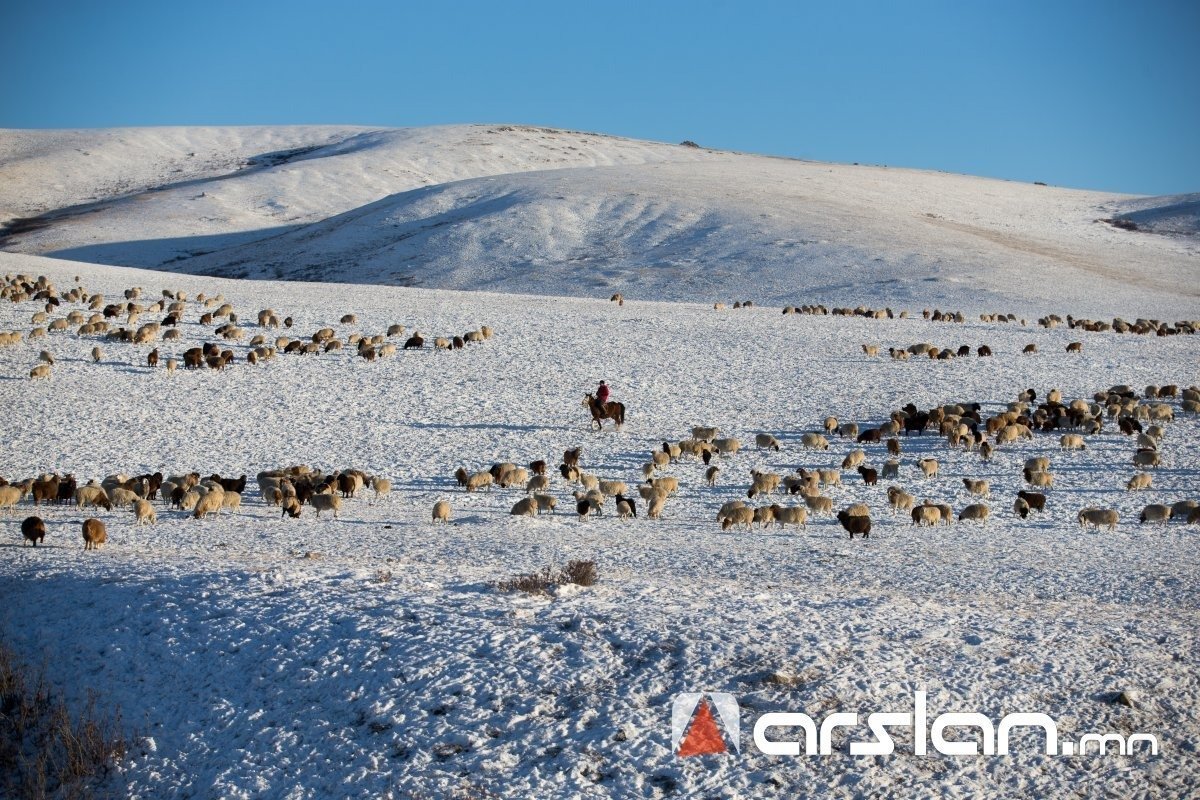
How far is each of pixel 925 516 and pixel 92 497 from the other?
13.3 meters

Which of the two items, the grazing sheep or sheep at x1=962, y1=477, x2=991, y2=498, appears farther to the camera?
sheep at x1=962, y1=477, x2=991, y2=498

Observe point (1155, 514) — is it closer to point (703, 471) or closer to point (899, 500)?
point (899, 500)

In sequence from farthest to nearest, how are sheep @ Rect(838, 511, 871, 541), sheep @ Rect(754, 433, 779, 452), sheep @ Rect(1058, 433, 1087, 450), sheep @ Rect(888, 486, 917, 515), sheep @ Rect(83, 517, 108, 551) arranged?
sheep @ Rect(754, 433, 779, 452) < sheep @ Rect(1058, 433, 1087, 450) < sheep @ Rect(888, 486, 917, 515) < sheep @ Rect(838, 511, 871, 541) < sheep @ Rect(83, 517, 108, 551)

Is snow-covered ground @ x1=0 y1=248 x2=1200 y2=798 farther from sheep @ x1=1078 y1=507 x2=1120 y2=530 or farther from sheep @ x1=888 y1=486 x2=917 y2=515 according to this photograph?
sheep @ x1=888 y1=486 x2=917 y2=515

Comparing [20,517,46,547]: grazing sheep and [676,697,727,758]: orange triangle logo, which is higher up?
[20,517,46,547]: grazing sheep

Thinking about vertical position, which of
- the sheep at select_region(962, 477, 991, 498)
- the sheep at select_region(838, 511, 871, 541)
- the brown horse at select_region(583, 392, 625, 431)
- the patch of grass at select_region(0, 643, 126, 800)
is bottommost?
the patch of grass at select_region(0, 643, 126, 800)

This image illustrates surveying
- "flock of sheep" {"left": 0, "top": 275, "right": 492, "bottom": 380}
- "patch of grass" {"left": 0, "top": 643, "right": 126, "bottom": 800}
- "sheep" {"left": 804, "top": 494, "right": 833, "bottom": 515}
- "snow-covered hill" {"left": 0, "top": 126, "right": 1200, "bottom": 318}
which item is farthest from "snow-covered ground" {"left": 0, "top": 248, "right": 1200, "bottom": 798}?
"snow-covered hill" {"left": 0, "top": 126, "right": 1200, "bottom": 318}

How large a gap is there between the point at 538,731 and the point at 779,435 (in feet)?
55.0

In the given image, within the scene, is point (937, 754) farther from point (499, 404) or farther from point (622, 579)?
point (499, 404)

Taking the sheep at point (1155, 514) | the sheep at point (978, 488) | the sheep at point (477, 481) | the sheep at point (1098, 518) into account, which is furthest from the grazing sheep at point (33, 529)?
the sheep at point (1155, 514)

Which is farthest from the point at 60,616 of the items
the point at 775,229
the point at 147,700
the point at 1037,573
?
the point at 775,229

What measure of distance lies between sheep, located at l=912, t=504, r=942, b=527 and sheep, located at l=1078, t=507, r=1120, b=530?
222cm

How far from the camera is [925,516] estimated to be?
18.2 m

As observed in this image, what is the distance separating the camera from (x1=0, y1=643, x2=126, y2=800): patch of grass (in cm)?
1030
